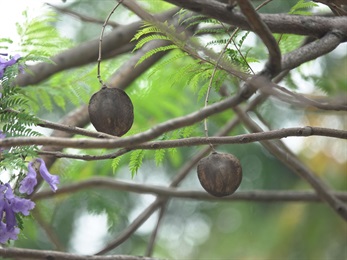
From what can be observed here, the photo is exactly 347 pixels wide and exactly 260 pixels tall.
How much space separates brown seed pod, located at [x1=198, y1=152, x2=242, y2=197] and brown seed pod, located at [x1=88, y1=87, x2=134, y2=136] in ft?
0.44

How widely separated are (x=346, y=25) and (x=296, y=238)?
237 cm

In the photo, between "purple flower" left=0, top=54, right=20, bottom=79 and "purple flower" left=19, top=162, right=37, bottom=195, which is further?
"purple flower" left=0, top=54, right=20, bottom=79

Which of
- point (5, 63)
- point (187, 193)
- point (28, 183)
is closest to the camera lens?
point (28, 183)

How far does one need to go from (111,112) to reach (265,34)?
28cm

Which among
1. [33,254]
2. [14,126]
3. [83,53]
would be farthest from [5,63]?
[83,53]

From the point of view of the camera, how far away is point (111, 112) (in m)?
1.22

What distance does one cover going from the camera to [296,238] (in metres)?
3.57

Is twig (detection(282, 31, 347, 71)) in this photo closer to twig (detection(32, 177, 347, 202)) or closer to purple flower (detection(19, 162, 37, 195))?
purple flower (detection(19, 162, 37, 195))

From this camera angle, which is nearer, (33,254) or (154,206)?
(33,254)

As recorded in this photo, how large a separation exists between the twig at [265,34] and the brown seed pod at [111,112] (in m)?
0.25

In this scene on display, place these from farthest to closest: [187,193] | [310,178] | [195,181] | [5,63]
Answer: [195,181] → [187,193] → [310,178] → [5,63]

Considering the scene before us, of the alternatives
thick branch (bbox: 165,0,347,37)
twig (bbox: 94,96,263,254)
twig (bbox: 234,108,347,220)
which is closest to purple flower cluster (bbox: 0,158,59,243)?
thick branch (bbox: 165,0,347,37)

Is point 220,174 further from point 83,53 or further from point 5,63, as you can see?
point 83,53

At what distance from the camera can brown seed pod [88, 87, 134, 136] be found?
1217 millimetres
